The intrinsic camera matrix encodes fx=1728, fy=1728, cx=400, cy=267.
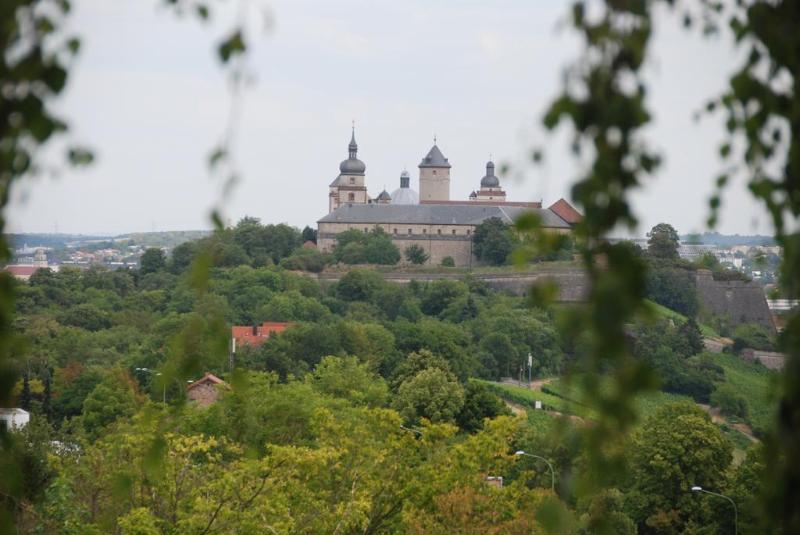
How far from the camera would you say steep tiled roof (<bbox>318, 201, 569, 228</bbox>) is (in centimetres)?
13050

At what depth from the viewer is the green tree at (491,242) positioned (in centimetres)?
12406

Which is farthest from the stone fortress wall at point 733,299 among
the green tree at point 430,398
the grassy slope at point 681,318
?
the green tree at point 430,398

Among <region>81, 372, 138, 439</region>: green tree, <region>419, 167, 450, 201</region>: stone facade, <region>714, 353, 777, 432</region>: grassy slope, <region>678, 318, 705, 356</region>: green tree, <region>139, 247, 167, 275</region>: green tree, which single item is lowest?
<region>714, 353, 777, 432</region>: grassy slope

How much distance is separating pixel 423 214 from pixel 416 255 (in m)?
4.06

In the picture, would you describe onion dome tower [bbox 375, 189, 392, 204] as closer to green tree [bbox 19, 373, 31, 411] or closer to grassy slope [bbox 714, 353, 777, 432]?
grassy slope [bbox 714, 353, 777, 432]

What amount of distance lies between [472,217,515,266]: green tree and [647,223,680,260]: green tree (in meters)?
10.1

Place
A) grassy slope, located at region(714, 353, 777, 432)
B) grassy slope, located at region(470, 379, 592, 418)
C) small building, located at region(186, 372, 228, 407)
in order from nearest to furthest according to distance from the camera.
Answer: small building, located at region(186, 372, 228, 407)
grassy slope, located at region(470, 379, 592, 418)
grassy slope, located at region(714, 353, 777, 432)

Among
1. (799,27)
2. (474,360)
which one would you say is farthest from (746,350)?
(799,27)

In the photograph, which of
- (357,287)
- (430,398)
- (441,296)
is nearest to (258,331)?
(357,287)

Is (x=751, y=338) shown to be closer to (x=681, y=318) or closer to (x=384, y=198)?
(x=681, y=318)

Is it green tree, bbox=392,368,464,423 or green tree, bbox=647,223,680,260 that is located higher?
green tree, bbox=647,223,680,260

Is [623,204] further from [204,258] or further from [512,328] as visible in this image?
[512,328]

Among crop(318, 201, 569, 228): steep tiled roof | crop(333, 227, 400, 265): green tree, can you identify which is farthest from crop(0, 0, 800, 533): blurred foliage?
crop(318, 201, 569, 228): steep tiled roof

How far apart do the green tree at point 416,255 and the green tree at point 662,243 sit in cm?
1700
